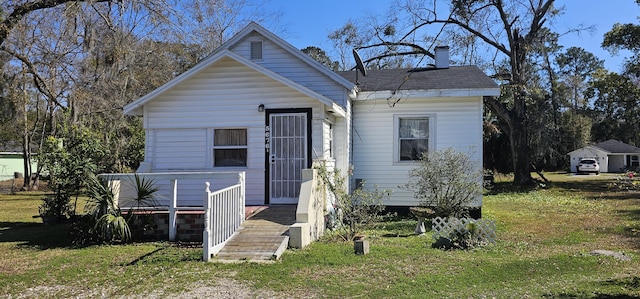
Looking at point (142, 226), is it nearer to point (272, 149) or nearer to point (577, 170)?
point (272, 149)

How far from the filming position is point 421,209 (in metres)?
10.5

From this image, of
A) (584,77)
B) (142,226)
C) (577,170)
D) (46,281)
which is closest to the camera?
(46,281)

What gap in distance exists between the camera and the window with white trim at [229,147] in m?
11.7

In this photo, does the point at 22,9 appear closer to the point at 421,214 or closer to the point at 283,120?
the point at 283,120

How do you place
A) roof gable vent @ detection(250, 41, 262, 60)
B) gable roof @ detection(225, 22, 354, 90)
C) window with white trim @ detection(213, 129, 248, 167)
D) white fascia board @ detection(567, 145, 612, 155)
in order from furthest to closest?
1. white fascia board @ detection(567, 145, 612, 155)
2. roof gable vent @ detection(250, 41, 262, 60)
3. gable roof @ detection(225, 22, 354, 90)
4. window with white trim @ detection(213, 129, 248, 167)

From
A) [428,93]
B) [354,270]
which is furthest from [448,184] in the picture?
[354,270]

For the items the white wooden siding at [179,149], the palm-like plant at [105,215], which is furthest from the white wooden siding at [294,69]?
the palm-like plant at [105,215]

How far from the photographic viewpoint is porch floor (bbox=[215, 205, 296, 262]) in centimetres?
771

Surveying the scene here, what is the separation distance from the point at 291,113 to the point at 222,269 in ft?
17.1

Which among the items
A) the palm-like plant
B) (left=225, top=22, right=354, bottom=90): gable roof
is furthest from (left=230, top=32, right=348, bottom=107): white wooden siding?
the palm-like plant

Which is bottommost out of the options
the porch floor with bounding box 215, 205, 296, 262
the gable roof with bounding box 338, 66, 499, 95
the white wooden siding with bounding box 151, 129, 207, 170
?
the porch floor with bounding box 215, 205, 296, 262

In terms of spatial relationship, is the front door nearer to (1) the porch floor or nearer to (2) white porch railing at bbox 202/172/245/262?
(1) the porch floor

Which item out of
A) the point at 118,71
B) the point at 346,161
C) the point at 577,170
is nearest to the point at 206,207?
the point at 346,161

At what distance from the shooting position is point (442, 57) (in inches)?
645
